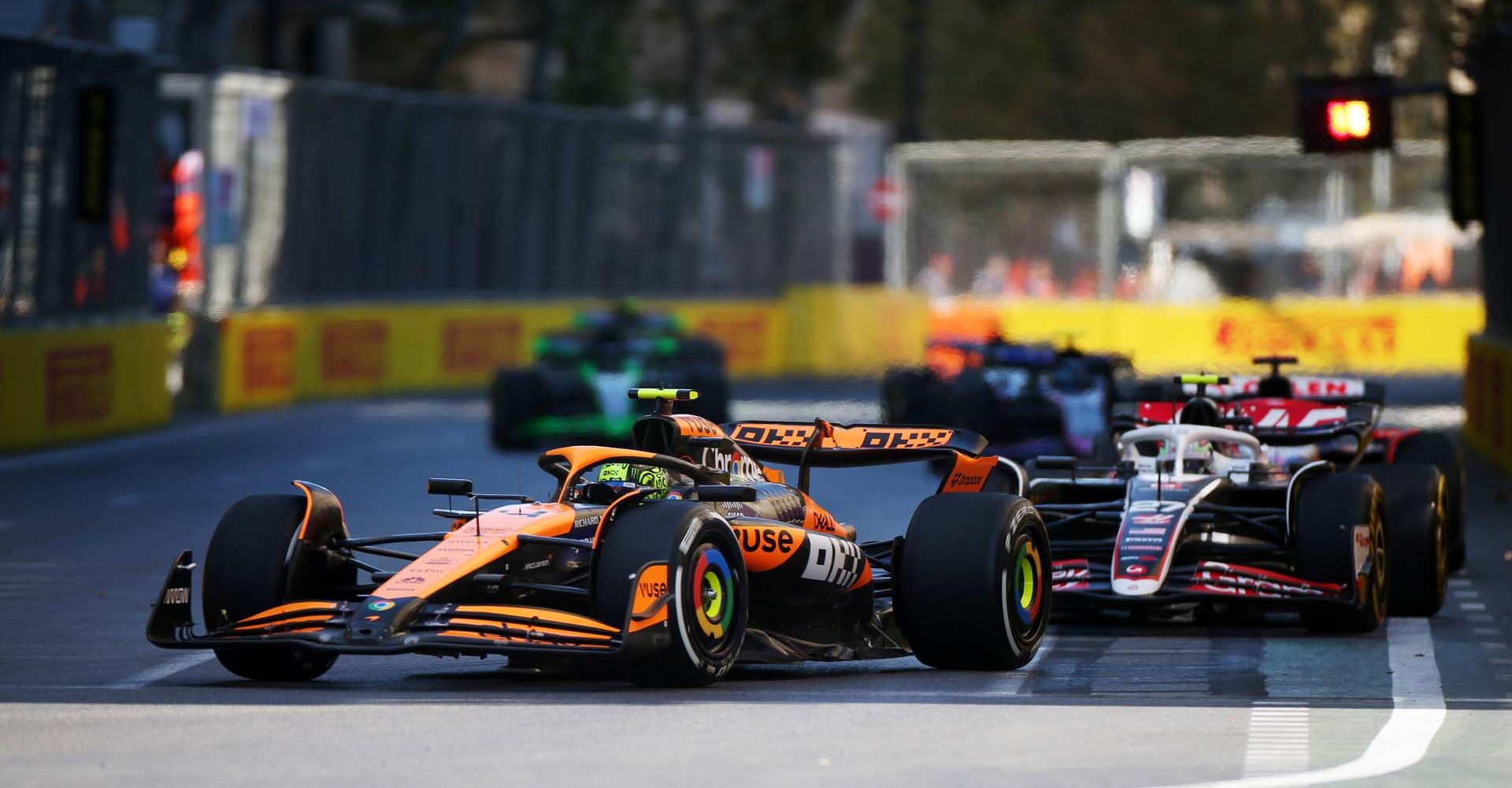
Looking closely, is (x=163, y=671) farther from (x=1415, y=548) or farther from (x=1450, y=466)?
(x=1450, y=466)

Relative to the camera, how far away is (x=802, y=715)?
9.94 m

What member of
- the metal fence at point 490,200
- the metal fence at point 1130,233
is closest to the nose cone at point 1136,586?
A: the metal fence at point 490,200

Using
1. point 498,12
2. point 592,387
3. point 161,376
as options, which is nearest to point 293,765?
point 592,387

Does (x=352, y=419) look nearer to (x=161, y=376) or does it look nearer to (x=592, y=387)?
(x=161, y=376)

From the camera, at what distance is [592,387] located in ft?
83.5

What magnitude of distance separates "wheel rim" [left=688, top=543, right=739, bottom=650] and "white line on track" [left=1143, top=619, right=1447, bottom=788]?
2402 millimetres

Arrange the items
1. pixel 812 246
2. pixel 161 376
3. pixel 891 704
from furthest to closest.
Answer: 1. pixel 812 246
2. pixel 161 376
3. pixel 891 704

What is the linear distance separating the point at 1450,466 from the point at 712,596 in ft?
22.2

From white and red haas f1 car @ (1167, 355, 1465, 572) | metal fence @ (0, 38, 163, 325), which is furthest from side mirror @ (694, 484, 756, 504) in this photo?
metal fence @ (0, 38, 163, 325)

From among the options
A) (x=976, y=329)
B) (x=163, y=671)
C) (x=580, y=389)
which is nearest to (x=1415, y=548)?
(x=163, y=671)

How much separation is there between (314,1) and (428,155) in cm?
571

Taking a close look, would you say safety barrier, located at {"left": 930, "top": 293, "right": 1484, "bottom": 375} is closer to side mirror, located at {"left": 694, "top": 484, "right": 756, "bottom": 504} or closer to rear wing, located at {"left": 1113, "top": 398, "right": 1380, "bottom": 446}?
rear wing, located at {"left": 1113, "top": 398, "right": 1380, "bottom": 446}

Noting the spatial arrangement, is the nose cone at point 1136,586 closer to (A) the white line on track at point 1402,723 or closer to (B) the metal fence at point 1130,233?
(A) the white line on track at point 1402,723

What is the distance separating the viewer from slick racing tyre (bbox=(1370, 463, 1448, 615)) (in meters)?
13.7
